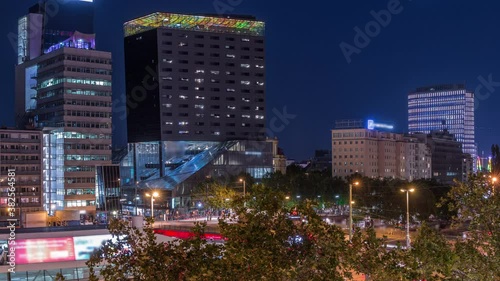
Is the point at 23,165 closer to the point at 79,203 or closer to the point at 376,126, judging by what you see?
the point at 79,203

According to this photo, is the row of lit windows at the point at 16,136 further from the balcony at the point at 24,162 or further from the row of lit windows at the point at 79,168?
the row of lit windows at the point at 79,168

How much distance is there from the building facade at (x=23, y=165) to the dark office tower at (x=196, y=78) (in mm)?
41569

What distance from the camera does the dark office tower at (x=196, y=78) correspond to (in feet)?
475

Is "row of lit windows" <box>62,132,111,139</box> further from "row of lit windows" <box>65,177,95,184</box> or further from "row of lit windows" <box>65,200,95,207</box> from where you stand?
"row of lit windows" <box>65,200,95,207</box>

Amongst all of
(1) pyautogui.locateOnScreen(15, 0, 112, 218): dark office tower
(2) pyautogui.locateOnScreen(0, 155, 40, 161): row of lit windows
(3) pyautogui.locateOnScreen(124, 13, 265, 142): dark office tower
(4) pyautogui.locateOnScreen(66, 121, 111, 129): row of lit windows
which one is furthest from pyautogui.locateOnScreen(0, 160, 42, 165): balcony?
(3) pyautogui.locateOnScreen(124, 13, 265, 142): dark office tower

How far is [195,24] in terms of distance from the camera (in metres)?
149

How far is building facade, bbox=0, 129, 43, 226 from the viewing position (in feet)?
327

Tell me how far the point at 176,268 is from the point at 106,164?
102m

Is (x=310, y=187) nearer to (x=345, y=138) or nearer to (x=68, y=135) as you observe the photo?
(x=68, y=135)

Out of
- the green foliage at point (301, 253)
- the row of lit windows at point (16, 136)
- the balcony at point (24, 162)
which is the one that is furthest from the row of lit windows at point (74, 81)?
the green foliage at point (301, 253)

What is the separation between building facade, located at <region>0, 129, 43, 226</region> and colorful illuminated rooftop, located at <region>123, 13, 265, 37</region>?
53.4 m

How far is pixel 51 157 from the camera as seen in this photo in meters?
108

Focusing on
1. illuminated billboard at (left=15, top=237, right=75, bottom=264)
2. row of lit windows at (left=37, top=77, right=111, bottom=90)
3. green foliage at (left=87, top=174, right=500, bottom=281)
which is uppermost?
row of lit windows at (left=37, top=77, right=111, bottom=90)

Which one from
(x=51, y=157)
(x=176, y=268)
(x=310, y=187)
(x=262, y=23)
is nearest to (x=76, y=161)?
(x=51, y=157)
